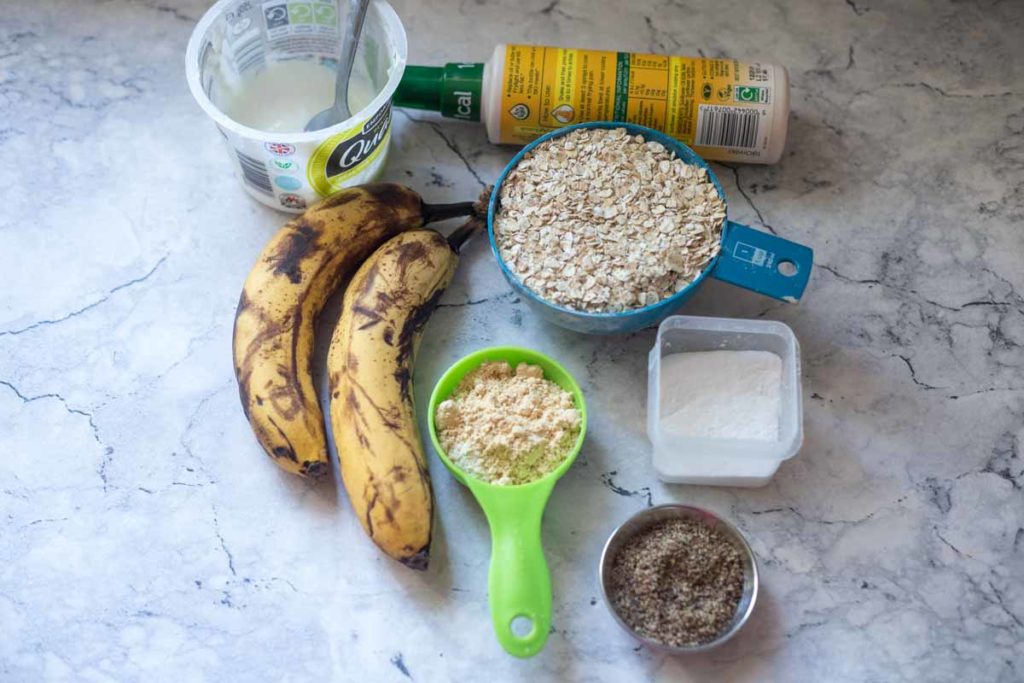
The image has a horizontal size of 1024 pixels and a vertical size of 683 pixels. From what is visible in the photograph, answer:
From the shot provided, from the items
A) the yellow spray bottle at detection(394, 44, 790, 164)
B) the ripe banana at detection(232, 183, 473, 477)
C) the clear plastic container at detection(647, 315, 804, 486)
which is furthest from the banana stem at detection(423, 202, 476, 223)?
the clear plastic container at detection(647, 315, 804, 486)

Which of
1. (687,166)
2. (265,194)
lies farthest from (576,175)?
(265,194)

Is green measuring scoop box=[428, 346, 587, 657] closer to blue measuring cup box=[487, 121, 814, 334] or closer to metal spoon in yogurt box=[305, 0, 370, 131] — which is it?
blue measuring cup box=[487, 121, 814, 334]

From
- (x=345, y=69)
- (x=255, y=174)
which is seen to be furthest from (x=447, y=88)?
(x=255, y=174)

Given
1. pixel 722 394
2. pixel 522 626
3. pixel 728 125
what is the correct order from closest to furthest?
1. pixel 522 626
2. pixel 722 394
3. pixel 728 125

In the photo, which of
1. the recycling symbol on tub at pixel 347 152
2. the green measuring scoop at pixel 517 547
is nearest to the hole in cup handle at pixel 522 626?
the green measuring scoop at pixel 517 547

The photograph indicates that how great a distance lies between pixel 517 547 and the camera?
895mm

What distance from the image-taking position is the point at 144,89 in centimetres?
118

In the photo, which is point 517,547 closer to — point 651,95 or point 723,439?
point 723,439

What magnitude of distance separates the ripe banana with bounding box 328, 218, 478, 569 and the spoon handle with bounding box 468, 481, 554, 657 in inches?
2.5

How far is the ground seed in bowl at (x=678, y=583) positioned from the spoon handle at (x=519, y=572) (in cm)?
7

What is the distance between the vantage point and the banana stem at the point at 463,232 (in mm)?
1067

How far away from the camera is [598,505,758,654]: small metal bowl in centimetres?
88

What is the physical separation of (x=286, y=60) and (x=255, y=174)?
0.16m

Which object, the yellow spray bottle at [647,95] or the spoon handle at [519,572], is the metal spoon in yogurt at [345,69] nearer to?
the yellow spray bottle at [647,95]
